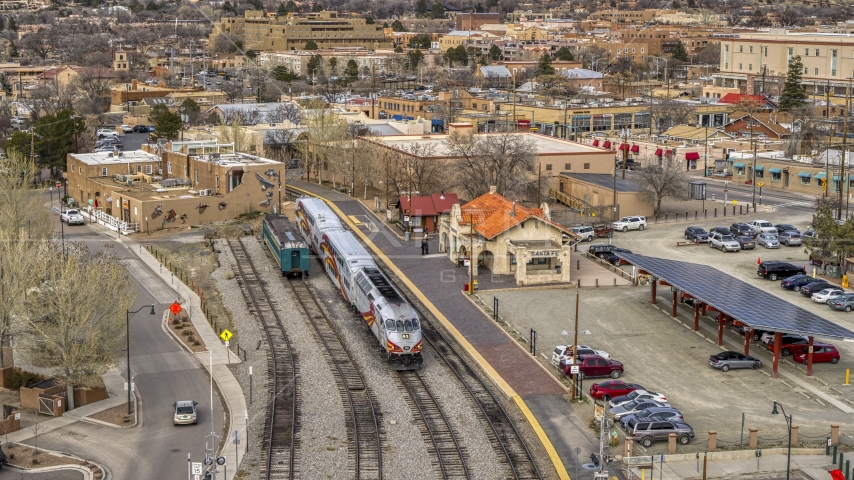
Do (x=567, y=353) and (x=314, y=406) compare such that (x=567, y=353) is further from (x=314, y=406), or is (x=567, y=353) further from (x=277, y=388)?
(x=277, y=388)

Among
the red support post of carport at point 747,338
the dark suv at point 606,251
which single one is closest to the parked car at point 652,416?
the red support post of carport at point 747,338

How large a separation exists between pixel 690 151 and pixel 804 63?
161 feet

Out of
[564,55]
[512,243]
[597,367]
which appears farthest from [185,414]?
[564,55]

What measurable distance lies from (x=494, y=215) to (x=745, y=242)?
15.0 metres

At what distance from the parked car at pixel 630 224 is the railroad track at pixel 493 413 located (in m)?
23.2

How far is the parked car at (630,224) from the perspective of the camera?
71.8 m

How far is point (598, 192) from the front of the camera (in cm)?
7581

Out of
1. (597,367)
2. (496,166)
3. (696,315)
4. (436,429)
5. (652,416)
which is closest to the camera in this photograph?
(652,416)

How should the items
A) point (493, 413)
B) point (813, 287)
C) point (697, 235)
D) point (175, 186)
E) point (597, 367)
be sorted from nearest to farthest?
1. point (493, 413)
2. point (597, 367)
3. point (813, 287)
4. point (697, 235)
5. point (175, 186)

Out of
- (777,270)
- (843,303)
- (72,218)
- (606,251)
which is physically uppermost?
(606,251)

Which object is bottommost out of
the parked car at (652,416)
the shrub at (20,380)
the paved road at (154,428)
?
the paved road at (154,428)

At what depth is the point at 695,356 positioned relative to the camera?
155 ft

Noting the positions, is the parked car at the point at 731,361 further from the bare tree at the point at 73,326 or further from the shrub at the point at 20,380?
the shrub at the point at 20,380

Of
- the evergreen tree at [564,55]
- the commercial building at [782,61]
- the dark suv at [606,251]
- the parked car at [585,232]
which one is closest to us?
the dark suv at [606,251]
